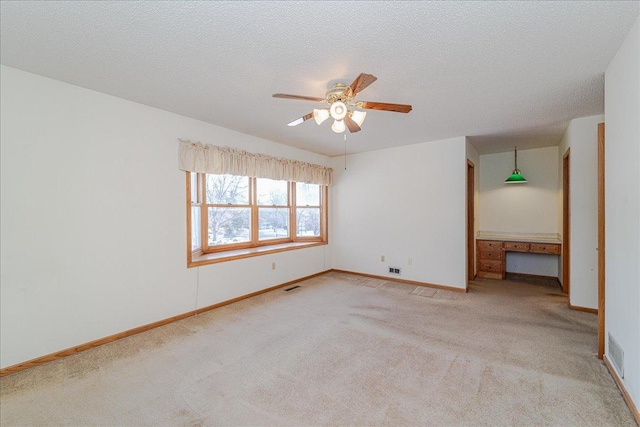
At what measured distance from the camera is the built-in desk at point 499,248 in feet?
15.8

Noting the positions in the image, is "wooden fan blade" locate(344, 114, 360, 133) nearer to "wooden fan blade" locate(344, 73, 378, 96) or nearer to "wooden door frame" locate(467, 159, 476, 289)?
"wooden fan blade" locate(344, 73, 378, 96)

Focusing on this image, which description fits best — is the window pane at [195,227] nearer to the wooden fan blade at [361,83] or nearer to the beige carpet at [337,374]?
the beige carpet at [337,374]

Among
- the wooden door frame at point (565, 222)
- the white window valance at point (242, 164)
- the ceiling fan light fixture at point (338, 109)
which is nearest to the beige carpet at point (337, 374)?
the wooden door frame at point (565, 222)

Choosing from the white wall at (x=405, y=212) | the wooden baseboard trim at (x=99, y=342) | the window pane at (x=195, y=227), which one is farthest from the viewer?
the white wall at (x=405, y=212)

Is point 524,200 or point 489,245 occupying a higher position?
point 524,200

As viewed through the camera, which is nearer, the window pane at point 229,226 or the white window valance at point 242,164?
the white window valance at point 242,164

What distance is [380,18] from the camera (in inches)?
66.9

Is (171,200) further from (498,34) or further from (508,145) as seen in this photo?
(508,145)

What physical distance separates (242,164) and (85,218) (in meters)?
2.01

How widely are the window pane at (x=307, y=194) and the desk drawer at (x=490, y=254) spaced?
11.0 ft

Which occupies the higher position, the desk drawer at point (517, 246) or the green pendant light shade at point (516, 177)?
the green pendant light shade at point (516, 177)

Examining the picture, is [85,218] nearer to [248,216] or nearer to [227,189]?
[227,189]

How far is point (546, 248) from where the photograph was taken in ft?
15.6

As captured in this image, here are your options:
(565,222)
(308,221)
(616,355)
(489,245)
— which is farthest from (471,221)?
(616,355)
